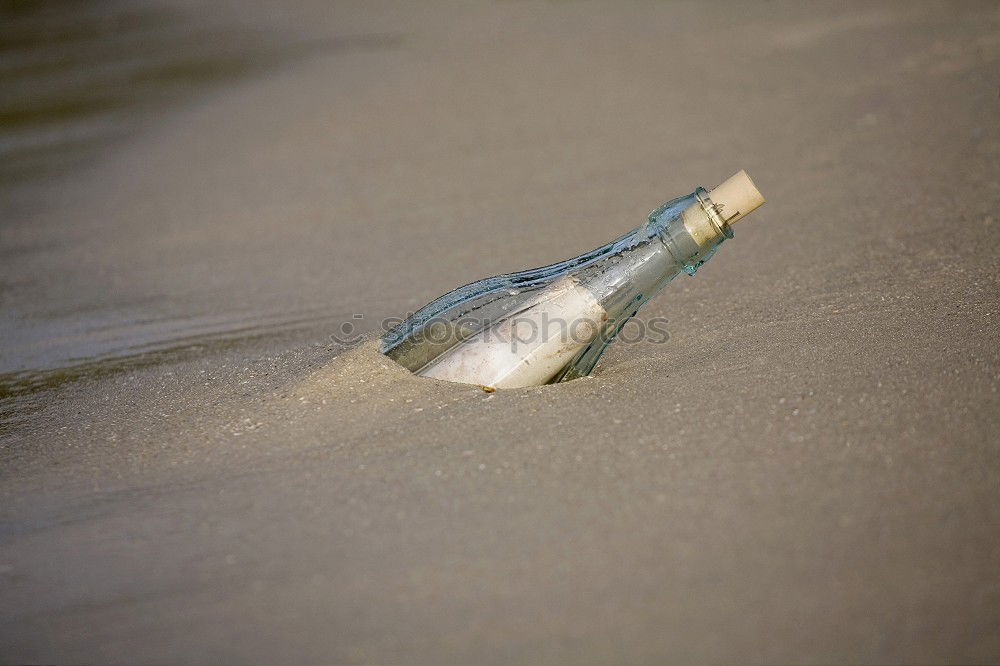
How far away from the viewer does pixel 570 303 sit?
1596 mm

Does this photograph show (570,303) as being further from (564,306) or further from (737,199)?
(737,199)

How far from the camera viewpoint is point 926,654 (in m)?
1.10

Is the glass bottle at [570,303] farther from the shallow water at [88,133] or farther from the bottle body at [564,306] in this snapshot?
the shallow water at [88,133]

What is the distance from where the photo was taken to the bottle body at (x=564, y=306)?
1.56 meters

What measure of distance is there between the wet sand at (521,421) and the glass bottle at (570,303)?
6 cm

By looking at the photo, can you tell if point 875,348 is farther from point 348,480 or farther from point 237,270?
point 237,270

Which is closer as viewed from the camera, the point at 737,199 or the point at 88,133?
the point at 737,199

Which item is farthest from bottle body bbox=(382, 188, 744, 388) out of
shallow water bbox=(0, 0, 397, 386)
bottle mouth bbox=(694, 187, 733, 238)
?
shallow water bbox=(0, 0, 397, 386)

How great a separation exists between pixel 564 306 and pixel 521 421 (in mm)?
216

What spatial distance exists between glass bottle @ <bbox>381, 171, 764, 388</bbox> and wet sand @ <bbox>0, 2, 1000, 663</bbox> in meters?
0.06

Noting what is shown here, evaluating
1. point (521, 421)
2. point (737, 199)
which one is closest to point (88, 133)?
point (521, 421)

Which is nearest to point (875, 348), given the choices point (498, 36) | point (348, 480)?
point (348, 480)
